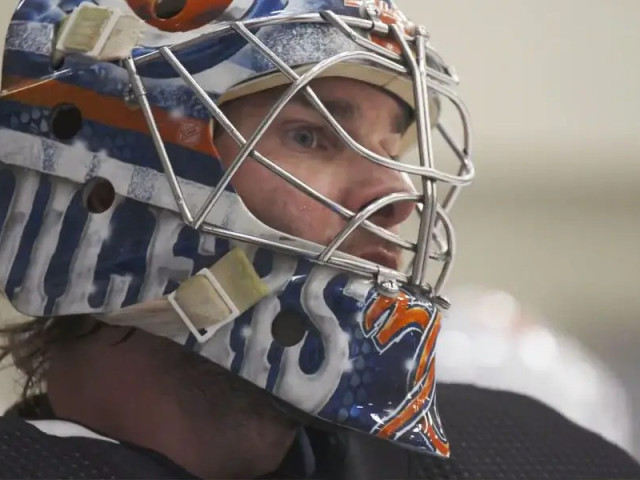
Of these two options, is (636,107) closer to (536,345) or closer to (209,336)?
(536,345)

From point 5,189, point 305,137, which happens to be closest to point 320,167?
point 305,137

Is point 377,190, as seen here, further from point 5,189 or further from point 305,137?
point 5,189

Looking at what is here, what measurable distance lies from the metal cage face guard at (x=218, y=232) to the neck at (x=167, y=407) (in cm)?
4

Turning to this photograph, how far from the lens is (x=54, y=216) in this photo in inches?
28.5

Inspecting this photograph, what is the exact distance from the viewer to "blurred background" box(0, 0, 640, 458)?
1.38m

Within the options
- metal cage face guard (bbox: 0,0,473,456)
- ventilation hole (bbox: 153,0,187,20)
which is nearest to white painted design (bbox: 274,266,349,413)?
metal cage face guard (bbox: 0,0,473,456)

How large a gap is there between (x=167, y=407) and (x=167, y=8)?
0.97 feet

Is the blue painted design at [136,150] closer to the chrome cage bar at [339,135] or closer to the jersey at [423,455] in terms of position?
the chrome cage bar at [339,135]

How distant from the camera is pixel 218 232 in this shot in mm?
693

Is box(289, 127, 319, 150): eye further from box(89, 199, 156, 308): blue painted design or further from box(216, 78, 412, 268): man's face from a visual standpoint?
box(89, 199, 156, 308): blue painted design

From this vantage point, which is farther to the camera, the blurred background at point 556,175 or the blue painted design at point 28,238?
the blurred background at point 556,175

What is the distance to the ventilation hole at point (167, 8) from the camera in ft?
2.43

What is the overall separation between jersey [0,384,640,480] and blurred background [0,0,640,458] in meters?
0.38

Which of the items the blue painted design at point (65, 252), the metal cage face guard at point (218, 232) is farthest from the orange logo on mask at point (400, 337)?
the blue painted design at point (65, 252)
